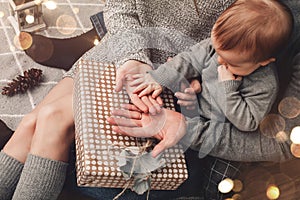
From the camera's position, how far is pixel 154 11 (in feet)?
3.92

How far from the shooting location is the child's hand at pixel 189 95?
105 cm

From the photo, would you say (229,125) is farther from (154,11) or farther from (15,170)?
(15,170)

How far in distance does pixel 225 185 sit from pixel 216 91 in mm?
236

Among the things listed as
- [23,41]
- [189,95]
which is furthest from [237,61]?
[23,41]

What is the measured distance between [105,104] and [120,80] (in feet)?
0.21

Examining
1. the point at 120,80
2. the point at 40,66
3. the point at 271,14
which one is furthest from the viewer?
the point at 40,66

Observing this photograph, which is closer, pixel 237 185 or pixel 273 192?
pixel 237 185

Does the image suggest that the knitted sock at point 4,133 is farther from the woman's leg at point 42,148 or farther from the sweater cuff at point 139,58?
the sweater cuff at point 139,58

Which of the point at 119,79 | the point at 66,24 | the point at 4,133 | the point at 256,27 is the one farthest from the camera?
the point at 66,24

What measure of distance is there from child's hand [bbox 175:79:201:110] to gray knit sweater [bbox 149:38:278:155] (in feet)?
0.05

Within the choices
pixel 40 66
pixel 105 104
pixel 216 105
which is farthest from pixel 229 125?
pixel 40 66

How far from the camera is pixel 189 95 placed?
1.06 m

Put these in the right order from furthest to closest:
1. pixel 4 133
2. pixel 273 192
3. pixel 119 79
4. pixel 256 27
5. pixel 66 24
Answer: pixel 66 24, pixel 273 192, pixel 4 133, pixel 119 79, pixel 256 27

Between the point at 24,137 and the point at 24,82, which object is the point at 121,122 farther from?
the point at 24,82
